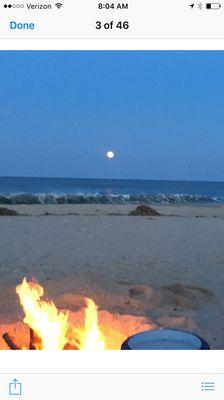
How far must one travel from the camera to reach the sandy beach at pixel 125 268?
3295 mm

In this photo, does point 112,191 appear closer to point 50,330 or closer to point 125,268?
point 125,268

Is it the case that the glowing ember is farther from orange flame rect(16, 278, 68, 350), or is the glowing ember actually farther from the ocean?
the ocean

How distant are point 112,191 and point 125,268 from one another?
17.4m

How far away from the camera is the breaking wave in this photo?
16.0m

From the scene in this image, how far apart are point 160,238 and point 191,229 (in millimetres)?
1150
